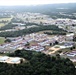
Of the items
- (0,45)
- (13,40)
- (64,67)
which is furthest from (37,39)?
(64,67)

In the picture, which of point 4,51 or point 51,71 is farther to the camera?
point 4,51

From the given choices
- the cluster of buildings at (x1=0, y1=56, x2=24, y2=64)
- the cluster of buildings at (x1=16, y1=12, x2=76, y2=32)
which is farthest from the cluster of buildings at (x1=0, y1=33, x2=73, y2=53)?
the cluster of buildings at (x1=16, y1=12, x2=76, y2=32)

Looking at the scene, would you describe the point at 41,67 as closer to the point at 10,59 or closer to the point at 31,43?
the point at 10,59

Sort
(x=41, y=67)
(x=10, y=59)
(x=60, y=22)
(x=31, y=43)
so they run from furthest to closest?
(x=60, y=22) < (x=31, y=43) < (x=10, y=59) < (x=41, y=67)

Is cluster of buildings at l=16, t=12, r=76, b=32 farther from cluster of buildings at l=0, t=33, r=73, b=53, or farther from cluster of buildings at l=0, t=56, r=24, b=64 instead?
cluster of buildings at l=0, t=56, r=24, b=64

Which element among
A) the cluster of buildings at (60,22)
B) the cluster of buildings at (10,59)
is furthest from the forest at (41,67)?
the cluster of buildings at (60,22)

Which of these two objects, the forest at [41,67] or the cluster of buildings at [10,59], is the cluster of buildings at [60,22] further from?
the forest at [41,67]

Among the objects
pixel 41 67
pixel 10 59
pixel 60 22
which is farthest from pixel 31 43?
pixel 60 22

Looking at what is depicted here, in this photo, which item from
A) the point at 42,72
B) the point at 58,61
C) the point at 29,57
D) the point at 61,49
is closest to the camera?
the point at 42,72

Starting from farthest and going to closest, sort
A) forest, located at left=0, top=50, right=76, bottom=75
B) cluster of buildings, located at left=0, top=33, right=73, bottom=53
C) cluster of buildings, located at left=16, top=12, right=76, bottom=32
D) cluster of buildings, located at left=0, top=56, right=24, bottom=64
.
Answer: cluster of buildings, located at left=16, top=12, right=76, bottom=32
cluster of buildings, located at left=0, top=33, right=73, bottom=53
cluster of buildings, located at left=0, top=56, right=24, bottom=64
forest, located at left=0, top=50, right=76, bottom=75

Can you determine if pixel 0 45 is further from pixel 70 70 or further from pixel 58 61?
pixel 70 70

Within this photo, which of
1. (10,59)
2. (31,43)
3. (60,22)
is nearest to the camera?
(10,59)
